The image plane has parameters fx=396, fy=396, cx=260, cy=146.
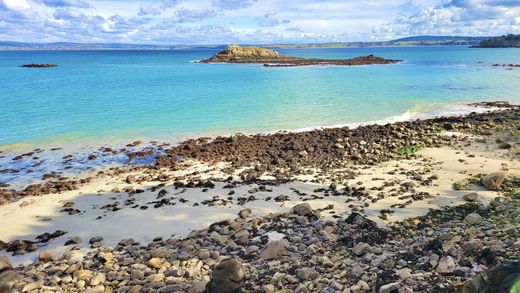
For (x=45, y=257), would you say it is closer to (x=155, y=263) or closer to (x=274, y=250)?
(x=155, y=263)

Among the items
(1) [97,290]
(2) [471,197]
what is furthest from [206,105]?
(1) [97,290]

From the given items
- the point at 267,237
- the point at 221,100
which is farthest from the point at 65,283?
the point at 221,100

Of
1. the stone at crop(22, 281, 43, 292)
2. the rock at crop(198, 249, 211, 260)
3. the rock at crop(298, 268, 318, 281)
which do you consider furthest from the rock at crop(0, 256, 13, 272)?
the rock at crop(298, 268, 318, 281)

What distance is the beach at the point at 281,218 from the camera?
6738 millimetres

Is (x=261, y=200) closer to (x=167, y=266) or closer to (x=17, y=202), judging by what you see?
(x=167, y=266)

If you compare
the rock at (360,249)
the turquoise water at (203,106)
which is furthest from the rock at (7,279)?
the turquoise water at (203,106)

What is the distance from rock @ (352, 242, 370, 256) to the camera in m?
7.29

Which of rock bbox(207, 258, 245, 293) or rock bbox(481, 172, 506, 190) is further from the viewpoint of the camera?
rock bbox(481, 172, 506, 190)

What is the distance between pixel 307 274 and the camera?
6.57 meters

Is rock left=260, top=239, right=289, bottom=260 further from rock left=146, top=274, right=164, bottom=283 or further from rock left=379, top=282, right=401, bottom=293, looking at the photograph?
rock left=379, top=282, right=401, bottom=293

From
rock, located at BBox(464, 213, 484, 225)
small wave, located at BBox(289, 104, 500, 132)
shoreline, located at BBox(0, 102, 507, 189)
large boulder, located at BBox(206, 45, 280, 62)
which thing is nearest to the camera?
rock, located at BBox(464, 213, 484, 225)

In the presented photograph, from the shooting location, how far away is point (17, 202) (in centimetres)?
1270

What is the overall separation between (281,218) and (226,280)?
139 inches

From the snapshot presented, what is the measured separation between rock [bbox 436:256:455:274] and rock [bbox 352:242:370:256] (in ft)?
4.23
